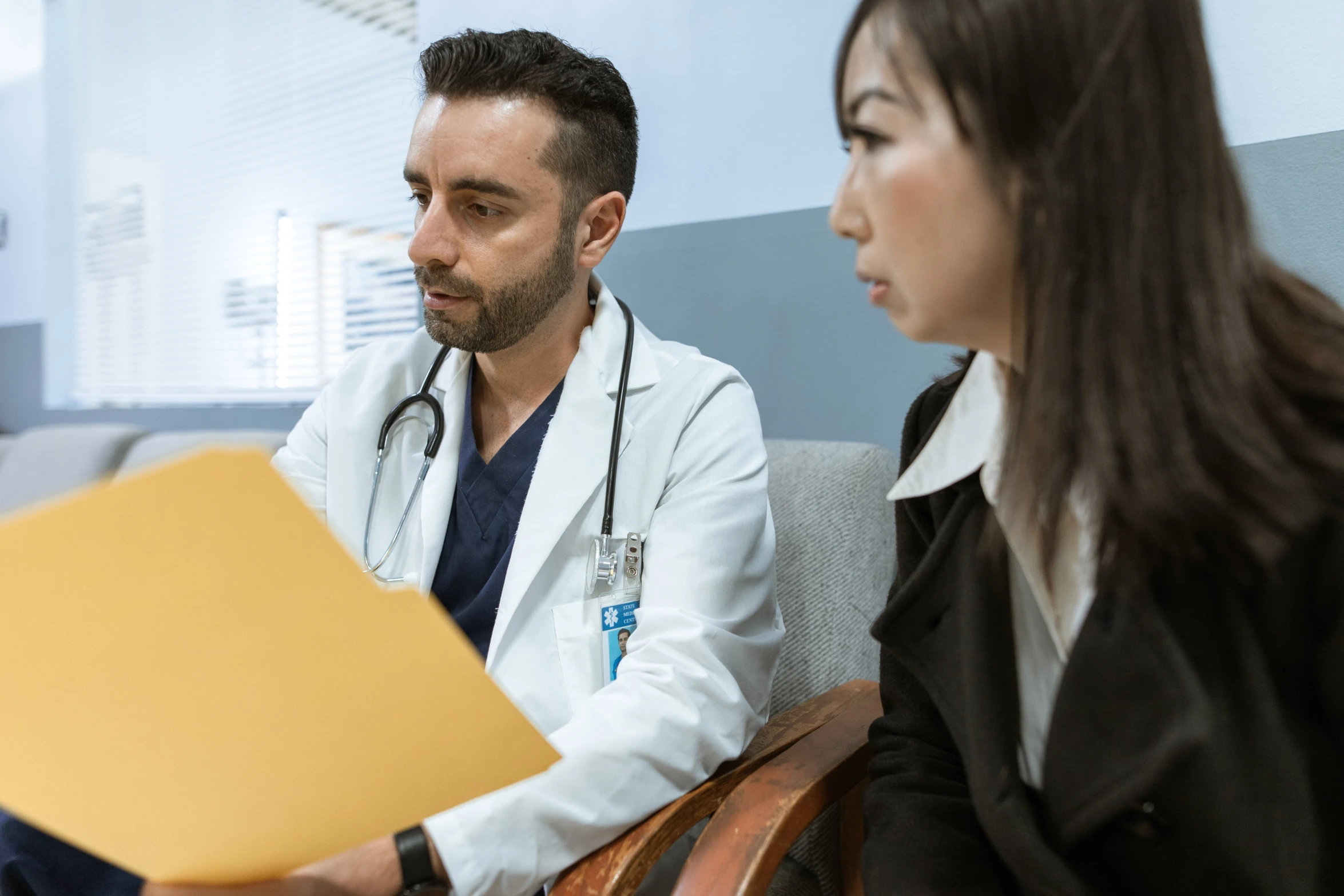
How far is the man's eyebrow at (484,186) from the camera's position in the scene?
1122mm

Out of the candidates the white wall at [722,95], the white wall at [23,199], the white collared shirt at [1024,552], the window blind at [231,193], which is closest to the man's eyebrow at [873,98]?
the white collared shirt at [1024,552]

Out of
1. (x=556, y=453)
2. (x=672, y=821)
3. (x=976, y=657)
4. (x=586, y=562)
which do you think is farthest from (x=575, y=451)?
(x=976, y=657)

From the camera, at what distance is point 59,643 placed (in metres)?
0.43

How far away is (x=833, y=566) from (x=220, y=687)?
2.90 feet

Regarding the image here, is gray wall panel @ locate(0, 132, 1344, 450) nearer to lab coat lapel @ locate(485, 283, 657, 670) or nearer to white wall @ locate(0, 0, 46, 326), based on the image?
lab coat lapel @ locate(485, 283, 657, 670)

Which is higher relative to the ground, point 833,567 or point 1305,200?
point 1305,200

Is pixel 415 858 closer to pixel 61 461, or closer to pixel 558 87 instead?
pixel 558 87

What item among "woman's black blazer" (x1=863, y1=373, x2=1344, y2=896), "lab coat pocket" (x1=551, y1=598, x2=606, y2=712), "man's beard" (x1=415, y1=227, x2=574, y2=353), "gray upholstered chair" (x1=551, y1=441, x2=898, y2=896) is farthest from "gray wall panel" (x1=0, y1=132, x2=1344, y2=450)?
"woman's black blazer" (x1=863, y1=373, x2=1344, y2=896)

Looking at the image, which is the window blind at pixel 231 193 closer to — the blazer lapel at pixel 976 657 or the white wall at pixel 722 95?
the white wall at pixel 722 95

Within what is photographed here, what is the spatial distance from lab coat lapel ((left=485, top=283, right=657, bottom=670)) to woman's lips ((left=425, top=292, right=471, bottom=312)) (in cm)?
18

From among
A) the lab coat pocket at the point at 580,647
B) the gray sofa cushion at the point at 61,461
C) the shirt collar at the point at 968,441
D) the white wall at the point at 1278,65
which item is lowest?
the lab coat pocket at the point at 580,647

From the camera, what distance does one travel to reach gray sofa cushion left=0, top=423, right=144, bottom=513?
2.17 m

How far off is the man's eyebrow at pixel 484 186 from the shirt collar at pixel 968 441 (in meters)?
0.66

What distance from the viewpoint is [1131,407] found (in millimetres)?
506
